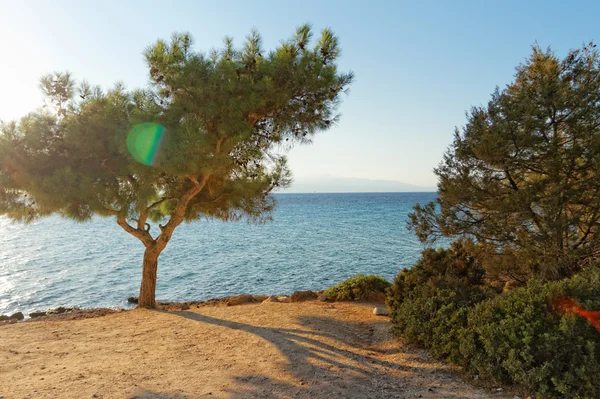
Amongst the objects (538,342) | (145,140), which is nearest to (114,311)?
(145,140)

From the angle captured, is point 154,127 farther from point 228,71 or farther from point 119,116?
point 228,71

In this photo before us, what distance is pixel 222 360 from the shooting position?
6.22m

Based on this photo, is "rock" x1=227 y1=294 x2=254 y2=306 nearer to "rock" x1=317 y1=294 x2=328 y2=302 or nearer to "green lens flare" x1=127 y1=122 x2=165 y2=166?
"rock" x1=317 y1=294 x2=328 y2=302

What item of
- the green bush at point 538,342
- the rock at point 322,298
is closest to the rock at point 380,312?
the rock at point 322,298

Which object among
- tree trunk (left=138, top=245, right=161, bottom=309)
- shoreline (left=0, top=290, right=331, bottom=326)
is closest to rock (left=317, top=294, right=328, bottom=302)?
shoreline (left=0, top=290, right=331, bottom=326)

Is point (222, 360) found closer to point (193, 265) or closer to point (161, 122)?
point (161, 122)

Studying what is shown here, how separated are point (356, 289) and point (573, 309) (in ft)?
22.3

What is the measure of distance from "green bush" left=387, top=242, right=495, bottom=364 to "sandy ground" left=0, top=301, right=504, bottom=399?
1.03ft

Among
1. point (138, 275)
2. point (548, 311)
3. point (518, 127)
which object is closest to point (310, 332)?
point (548, 311)

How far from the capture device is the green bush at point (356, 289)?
11445mm

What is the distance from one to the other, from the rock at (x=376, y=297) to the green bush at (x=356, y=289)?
89mm

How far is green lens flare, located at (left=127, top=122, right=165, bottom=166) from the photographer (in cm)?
784

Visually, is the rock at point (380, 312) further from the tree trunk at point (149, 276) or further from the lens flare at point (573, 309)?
the tree trunk at point (149, 276)

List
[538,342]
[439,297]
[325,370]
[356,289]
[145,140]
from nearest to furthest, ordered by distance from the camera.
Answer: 1. [538,342]
2. [325,370]
3. [439,297]
4. [145,140]
5. [356,289]
